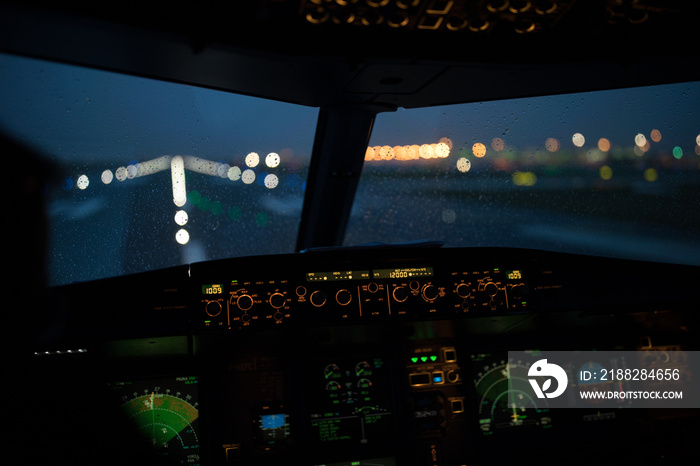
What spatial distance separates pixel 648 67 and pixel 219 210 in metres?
1.76

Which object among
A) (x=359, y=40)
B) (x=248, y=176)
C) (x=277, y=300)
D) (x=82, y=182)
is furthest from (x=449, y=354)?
(x=82, y=182)

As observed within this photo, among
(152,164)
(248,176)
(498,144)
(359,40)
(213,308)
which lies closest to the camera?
(359,40)

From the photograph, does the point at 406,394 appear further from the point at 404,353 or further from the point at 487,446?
the point at 487,446

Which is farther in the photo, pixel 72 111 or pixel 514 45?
pixel 72 111

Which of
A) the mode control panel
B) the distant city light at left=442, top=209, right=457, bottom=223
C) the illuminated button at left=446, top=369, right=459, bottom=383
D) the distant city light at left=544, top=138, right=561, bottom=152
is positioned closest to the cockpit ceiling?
the mode control panel

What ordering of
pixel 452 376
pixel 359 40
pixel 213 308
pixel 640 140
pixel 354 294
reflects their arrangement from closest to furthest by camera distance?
1. pixel 359 40
2. pixel 213 308
3. pixel 354 294
4. pixel 452 376
5. pixel 640 140

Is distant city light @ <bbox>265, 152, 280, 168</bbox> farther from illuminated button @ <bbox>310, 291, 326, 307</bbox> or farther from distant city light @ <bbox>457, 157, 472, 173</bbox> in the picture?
distant city light @ <bbox>457, 157, 472, 173</bbox>

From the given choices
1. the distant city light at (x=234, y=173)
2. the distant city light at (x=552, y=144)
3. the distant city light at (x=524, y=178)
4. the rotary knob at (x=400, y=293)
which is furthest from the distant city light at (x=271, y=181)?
the distant city light at (x=552, y=144)

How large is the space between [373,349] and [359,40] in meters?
1.43

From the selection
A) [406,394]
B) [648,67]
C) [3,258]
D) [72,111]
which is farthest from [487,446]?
[72,111]

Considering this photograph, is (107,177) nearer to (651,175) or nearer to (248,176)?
(248,176)

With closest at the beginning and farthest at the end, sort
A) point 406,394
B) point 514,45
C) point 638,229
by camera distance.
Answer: point 514,45
point 406,394
point 638,229

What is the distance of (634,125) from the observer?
2.71 m

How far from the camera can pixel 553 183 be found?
284 cm
